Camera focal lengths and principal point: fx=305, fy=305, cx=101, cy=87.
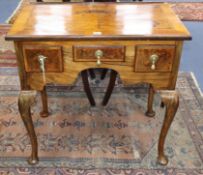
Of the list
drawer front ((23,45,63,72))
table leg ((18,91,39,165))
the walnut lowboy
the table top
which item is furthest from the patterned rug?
the table top

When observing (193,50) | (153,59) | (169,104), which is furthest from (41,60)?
(193,50)

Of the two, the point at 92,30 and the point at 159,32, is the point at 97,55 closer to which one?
the point at 92,30

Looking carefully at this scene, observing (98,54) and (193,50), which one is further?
(193,50)

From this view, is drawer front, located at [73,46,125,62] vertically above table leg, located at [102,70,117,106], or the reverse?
drawer front, located at [73,46,125,62]

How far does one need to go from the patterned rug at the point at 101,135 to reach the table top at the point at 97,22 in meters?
0.69

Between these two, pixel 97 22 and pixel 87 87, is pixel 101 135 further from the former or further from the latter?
pixel 97 22

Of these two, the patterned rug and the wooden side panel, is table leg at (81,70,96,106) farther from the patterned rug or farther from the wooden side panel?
the wooden side panel

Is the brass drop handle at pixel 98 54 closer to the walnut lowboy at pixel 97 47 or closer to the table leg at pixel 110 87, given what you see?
the walnut lowboy at pixel 97 47

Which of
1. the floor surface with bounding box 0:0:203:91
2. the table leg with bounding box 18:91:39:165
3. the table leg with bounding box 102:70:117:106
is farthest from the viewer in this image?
the floor surface with bounding box 0:0:203:91

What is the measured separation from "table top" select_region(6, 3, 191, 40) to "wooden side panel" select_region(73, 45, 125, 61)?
5 centimetres

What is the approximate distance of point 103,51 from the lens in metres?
1.22

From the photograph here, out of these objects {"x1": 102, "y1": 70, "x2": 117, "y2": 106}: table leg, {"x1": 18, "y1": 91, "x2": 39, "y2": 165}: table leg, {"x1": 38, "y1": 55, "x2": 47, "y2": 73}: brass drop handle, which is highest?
{"x1": 38, "y1": 55, "x2": 47, "y2": 73}: brass drop handle

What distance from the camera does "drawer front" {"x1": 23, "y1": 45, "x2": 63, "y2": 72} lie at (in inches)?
47.8

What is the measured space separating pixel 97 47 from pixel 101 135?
0.68 metres
